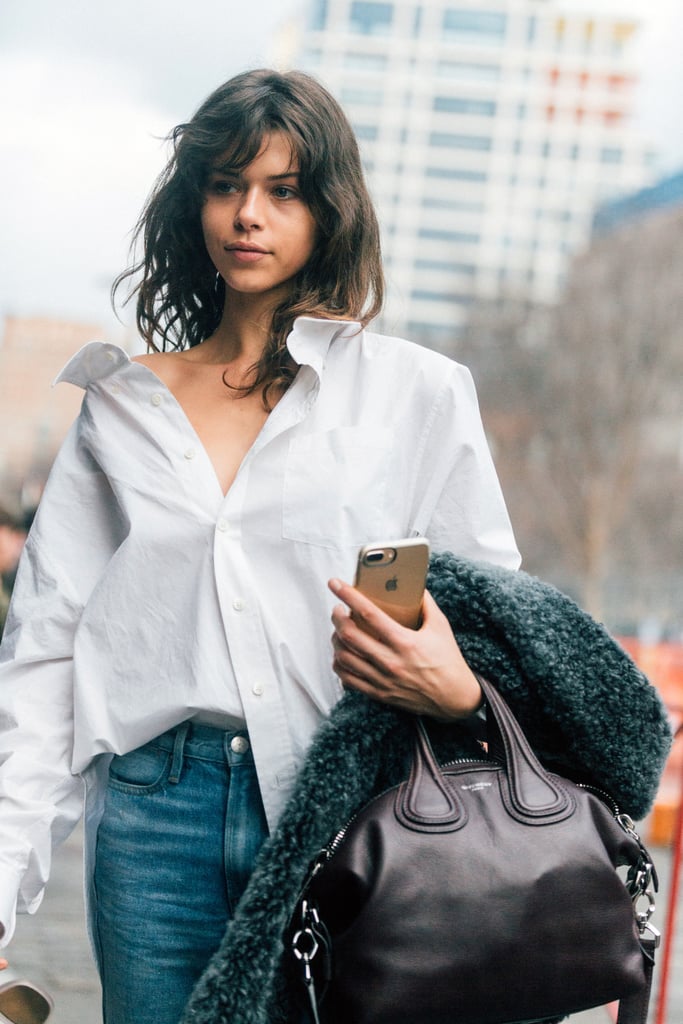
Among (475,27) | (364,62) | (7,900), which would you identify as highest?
(475,27)

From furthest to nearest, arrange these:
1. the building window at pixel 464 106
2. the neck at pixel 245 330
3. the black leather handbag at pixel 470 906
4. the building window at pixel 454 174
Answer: the building window at pixel 464 106 < the building window at pixel 454 174 < the neck at pixel 245 330 < the black leather handbag at pixel 470 906

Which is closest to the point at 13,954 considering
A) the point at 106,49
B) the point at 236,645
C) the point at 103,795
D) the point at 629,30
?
the point at 103,795

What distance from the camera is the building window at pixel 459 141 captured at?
88.1 m

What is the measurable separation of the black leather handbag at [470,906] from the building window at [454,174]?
296ft

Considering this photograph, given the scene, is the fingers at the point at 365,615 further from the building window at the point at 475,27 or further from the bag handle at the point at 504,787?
the building window at the point at 475,27

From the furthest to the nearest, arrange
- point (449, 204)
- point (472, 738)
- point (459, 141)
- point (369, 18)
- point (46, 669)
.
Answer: point (369, 18) < point (459, 141) < point (449, 204) < point (46, 669) < point (472, 738)

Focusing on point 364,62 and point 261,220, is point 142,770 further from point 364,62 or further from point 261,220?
point 364,62

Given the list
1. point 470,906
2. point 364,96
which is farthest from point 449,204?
point 470,906

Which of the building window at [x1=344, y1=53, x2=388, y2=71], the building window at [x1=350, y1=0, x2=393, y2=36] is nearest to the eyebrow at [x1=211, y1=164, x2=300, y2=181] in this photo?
the building window at [x1=344, y1=53, x2=388, y2=71]

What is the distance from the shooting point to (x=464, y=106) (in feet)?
295

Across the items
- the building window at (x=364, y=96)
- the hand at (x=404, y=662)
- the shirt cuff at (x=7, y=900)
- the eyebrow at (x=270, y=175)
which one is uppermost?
the building window at (x=364, y=96)

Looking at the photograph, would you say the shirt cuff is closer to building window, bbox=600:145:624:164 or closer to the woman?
the woman

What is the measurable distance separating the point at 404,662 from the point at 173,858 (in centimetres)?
40

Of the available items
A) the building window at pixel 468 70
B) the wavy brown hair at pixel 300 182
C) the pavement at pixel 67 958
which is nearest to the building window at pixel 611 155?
the building window at pixel 468 70
